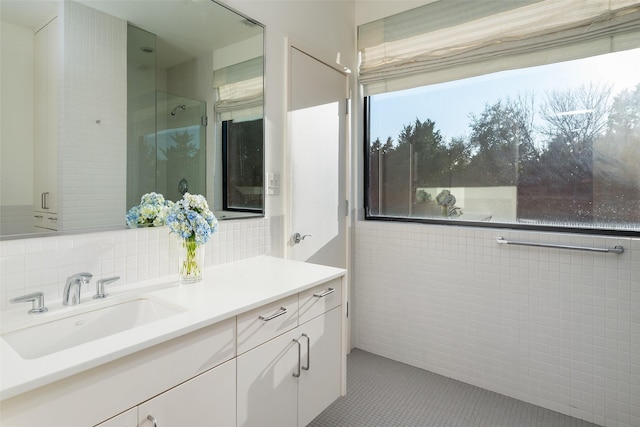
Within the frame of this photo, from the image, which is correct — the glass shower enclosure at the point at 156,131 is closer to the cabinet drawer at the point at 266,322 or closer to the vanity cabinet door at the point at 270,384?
the cabinet drawer at the point at 266,322

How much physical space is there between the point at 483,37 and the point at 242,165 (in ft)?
5.82

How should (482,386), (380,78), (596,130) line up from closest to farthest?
(596,130)
(482,386)
(380,78)

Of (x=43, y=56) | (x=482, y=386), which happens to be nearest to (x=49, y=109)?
(x=43, y=56)

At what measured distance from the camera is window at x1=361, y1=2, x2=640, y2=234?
198 cm

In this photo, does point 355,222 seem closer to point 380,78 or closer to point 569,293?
point 380,78

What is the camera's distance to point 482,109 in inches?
94.0

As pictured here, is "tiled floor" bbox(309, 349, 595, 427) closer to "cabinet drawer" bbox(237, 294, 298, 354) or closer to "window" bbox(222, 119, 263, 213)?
"cabinet drawer" bbox(237, 294, 298, 354)

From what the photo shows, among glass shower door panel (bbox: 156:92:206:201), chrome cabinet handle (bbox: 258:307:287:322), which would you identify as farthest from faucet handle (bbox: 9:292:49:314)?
chrome cabinet handle (bbox: 258:307:287:322)

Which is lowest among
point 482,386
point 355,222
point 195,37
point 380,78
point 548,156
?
point 482,386

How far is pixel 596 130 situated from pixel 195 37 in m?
2.24

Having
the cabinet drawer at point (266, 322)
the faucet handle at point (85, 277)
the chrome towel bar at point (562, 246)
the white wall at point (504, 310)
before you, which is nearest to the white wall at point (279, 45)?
the white wall at point (504, 310)

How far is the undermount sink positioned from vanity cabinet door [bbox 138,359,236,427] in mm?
243

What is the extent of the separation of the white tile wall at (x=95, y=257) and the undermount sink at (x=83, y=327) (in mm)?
158

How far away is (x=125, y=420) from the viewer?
91cm
